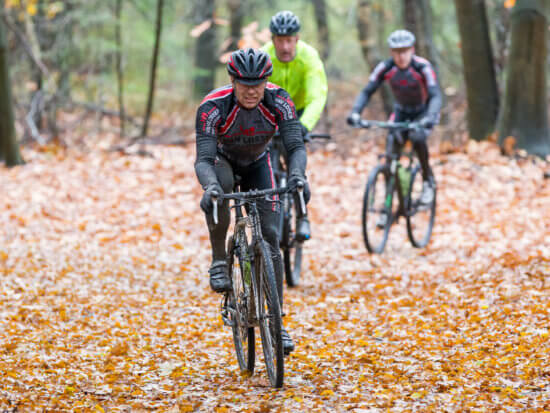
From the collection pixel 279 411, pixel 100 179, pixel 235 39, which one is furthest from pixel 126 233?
pixel 235 39

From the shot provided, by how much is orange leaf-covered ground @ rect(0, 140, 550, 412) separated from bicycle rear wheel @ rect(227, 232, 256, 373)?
0.54 ft

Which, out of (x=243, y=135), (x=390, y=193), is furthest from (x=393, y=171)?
(x=243, y=135)

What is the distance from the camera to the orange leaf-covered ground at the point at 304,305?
14.4 feet

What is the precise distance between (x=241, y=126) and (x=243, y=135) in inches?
3.0

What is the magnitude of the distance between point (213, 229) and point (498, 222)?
21.0ft

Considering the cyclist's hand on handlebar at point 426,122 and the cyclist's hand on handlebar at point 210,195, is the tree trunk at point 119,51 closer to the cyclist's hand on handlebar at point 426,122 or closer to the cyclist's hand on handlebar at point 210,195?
the cyclist's hand on handlebar at point 426,122

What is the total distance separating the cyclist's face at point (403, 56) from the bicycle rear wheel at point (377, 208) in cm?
137

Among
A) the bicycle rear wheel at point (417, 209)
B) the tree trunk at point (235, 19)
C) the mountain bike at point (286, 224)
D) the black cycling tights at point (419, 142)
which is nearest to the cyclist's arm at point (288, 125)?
the mountain bike at point (286, 224)

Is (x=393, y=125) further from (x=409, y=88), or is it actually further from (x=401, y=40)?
(x=401, y=40)

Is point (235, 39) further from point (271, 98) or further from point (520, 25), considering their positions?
point (271, 98)

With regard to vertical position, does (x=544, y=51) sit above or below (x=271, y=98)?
above

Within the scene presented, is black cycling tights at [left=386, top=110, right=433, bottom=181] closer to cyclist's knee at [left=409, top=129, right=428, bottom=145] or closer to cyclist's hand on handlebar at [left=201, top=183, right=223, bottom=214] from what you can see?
cyclist's knee at [left=409, top=129, right=428, bottom=145]

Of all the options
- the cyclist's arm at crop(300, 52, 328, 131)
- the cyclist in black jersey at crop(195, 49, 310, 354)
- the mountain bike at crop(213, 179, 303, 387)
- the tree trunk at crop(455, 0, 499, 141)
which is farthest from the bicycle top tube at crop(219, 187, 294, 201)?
the tree trunk at crop(455, 0, 499, 141)

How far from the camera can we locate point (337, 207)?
39.8 feet
